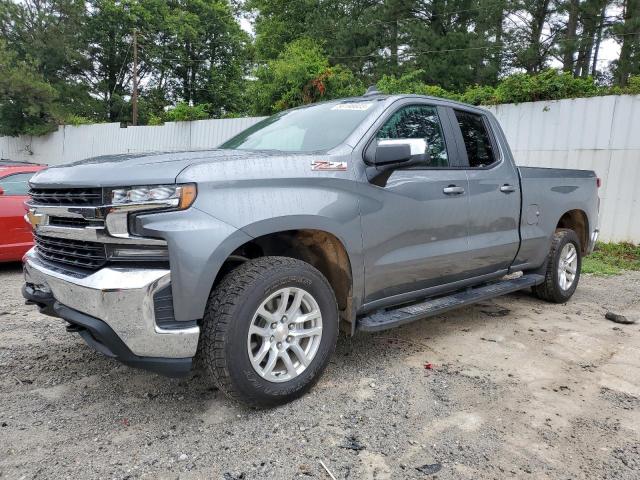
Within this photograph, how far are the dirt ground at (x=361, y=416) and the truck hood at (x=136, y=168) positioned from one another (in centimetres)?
128

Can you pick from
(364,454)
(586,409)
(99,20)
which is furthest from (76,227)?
(99,20)

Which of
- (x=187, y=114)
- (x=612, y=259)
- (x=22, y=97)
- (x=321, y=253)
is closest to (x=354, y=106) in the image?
(x=321, y=253)

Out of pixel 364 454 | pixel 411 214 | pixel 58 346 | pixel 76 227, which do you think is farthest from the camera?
pixel 58 346

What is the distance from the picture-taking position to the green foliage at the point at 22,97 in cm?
2250

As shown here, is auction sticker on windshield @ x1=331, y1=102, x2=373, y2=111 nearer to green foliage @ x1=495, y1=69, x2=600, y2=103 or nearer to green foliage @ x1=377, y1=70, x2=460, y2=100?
green foliage @ x1=495, y1=69, x2=600, y2=103

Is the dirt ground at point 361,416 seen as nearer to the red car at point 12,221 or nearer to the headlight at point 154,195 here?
the headlight at point 154,195

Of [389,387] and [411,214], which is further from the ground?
[411,214]

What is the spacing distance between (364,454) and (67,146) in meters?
19.6

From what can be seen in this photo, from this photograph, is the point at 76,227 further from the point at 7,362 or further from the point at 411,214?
the point at 411,214

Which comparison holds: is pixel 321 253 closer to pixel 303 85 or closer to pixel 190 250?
pixel 190 250

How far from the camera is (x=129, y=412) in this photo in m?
2.77

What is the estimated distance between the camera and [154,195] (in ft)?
7.89

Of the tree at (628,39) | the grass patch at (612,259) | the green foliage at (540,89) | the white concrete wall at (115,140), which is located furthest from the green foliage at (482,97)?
the tree at (628,39)

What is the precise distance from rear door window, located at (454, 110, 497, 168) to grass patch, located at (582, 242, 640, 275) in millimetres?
3663
